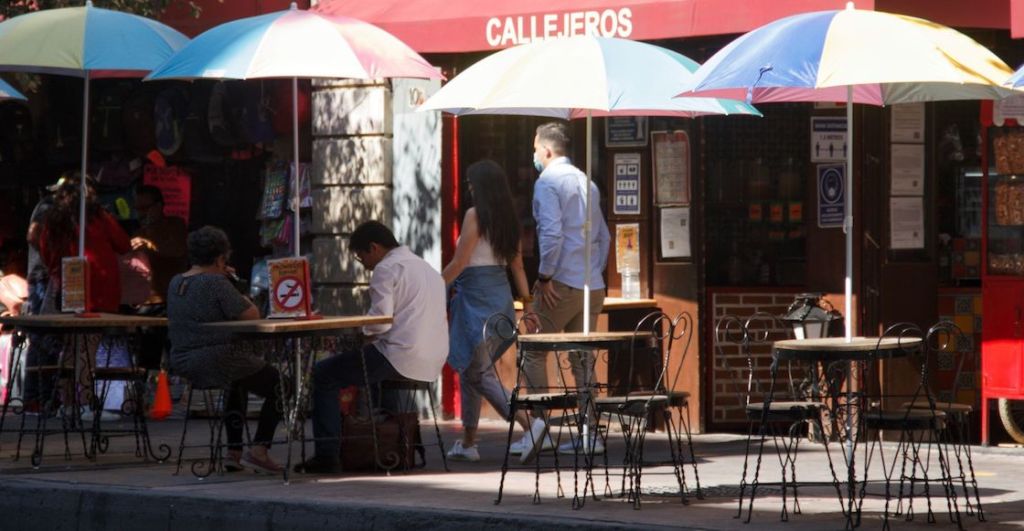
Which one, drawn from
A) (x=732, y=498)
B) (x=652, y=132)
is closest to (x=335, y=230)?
(x=652, y=132)

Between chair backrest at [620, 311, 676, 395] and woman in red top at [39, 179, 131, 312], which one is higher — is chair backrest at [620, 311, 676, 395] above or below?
below

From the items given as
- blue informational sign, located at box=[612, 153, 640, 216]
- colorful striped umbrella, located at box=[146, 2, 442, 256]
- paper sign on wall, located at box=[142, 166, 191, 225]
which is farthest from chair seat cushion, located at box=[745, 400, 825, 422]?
paper sign on wall, located at box=[142, 166, 191, 225]

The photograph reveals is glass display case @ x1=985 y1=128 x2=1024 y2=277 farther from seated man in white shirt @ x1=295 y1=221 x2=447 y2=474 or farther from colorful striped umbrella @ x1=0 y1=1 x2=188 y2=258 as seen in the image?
colorful striped umbrella @ x1=0 y1=1 x2=188 y2=258

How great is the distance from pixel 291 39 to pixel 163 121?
612cm

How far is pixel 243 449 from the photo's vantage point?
10.8 meters

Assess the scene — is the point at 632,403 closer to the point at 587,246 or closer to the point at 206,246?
the point at 587,246

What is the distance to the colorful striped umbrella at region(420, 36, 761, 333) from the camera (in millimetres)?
9656

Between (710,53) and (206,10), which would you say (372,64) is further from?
(206,10)

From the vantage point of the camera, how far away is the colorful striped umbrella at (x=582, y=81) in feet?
31.7

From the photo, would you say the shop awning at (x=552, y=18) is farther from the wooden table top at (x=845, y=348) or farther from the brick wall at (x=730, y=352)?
the wooden table top at (x=845, y=348)

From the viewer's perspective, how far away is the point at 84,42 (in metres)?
11.1

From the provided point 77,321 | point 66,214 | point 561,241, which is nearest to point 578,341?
point 561,241

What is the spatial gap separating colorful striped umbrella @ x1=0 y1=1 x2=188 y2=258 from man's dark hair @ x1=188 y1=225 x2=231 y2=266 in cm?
131

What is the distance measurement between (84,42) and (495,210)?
107 inches
